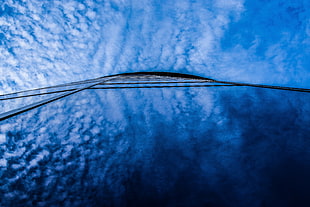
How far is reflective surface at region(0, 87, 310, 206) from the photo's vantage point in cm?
83

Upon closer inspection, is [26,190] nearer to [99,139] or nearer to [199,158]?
[99,139]

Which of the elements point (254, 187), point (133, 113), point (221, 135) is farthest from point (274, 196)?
point (133, 113)

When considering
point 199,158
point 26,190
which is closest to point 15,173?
point 26,190

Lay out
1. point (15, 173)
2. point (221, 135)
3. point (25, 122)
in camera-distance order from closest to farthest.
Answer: point (15, 173), point (221, 135), point (25, 122)

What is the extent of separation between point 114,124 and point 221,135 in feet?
3.66

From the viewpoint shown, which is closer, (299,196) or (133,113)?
(299,196)

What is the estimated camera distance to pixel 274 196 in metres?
0.76

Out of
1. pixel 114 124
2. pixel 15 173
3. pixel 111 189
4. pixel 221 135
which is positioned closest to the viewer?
pixel 111 189

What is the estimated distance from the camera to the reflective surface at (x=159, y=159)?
0.83m

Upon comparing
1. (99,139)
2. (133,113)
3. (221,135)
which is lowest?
(221,135)

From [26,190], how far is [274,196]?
119cm

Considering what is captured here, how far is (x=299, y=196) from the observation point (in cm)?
75

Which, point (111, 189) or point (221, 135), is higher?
point (221, 135)

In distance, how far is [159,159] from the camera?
3.80 feet
